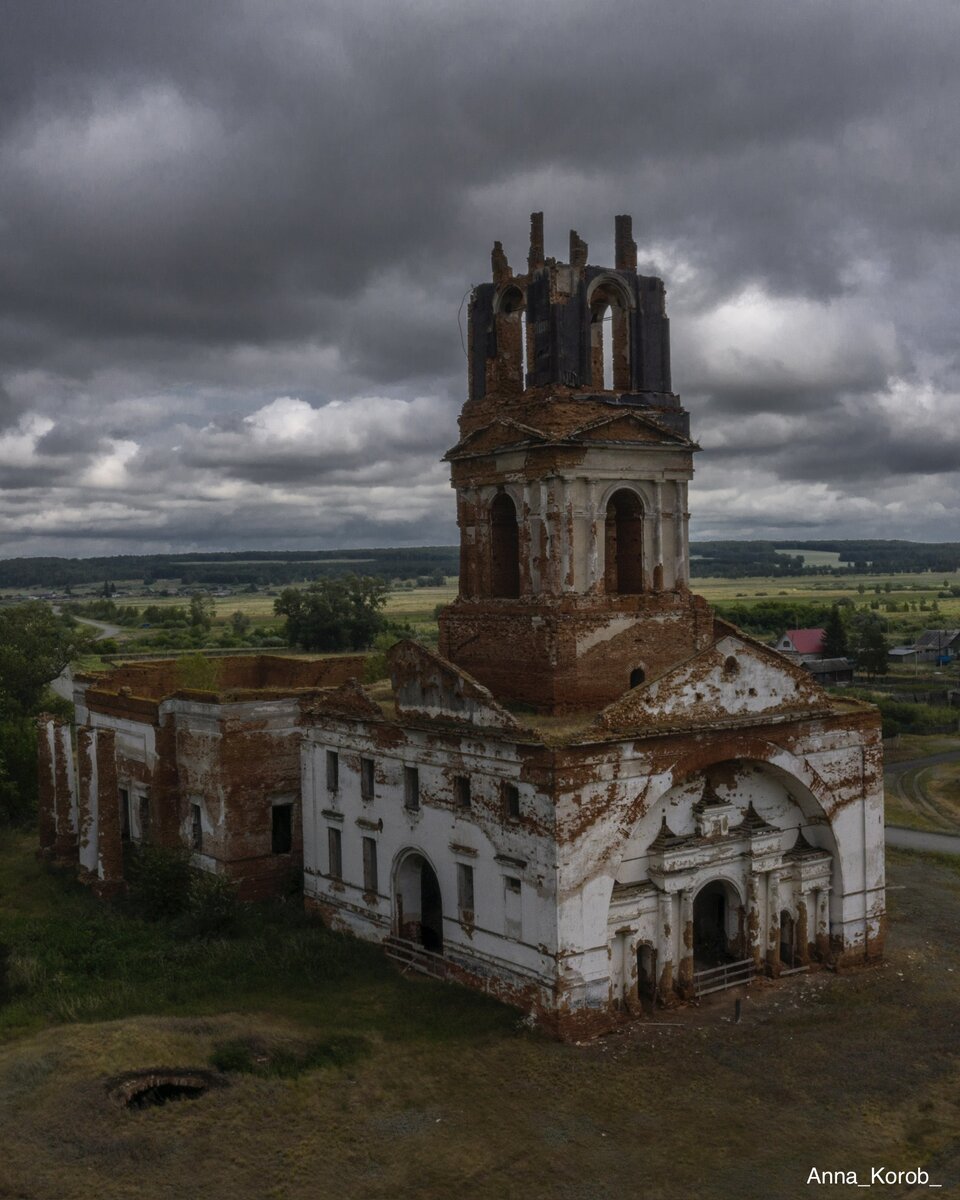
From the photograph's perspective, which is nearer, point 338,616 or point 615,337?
point 615,337

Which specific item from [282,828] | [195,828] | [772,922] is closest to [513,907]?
[772,922]

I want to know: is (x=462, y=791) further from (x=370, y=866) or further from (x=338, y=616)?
(x=338, y=616)

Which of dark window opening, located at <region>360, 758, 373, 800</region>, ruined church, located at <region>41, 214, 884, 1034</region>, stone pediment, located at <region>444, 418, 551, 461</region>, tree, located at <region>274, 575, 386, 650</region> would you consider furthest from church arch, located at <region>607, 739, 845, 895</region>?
tree, located at <region>274, 575, 386, 650</region>

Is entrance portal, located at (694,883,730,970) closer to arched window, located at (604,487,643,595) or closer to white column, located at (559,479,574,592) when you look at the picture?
arched window, located at (604,487,643,595)

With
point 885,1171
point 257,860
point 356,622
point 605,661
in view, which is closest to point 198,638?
point 356,622

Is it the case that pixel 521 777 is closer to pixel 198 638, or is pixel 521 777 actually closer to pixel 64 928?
pixel 64 928

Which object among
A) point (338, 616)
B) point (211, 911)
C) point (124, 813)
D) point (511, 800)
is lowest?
point (211, 911)

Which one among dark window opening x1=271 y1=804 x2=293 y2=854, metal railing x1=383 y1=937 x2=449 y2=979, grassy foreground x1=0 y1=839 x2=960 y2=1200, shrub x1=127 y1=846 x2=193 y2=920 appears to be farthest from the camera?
dark window opening x1=271 y1=804 x2=293 y2=854
